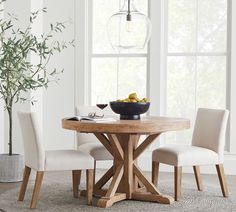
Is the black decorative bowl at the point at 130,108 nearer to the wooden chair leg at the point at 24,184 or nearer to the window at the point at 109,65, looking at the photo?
the wooden chair leg at the point at 24,184

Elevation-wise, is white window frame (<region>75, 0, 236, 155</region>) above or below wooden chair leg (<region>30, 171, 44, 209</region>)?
above

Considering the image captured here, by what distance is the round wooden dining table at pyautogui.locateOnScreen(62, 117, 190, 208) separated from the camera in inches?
166

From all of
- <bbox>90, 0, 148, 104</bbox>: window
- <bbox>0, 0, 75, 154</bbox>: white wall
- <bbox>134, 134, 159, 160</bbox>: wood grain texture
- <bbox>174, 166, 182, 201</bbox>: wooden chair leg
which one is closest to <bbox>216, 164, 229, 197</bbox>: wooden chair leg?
<bbox>174, 166, 182, 201</bbox>: wooden chair leg

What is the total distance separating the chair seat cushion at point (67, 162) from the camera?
426 centimetres

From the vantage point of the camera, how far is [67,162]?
4289 millimetres

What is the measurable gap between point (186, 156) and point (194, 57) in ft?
7.15

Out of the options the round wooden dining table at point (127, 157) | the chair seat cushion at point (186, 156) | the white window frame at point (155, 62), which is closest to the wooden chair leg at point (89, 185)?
the round wooden dining table at point (127, 157)

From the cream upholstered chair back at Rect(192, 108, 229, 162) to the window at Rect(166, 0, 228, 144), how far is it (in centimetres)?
131

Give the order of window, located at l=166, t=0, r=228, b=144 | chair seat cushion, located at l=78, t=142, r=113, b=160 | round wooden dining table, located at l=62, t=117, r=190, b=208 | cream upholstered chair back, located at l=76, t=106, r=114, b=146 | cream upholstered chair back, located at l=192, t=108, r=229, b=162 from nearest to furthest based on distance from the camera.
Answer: round wooden dining table, located at l=62, t=117, r=190, b=208 → cream upholstered chair back, located at l=192, t=108, r=229, b=162 → chair seat cushion, located at l=78, t=142, r=113, b=160 → cream upholstered chair back, located at l=76, t=106, r=114, b=146 → window, located at l=166, t=0, r=228, b=144

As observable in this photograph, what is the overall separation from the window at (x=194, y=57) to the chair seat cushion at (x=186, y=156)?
172 cm

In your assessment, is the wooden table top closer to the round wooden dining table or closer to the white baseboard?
the round wooden dining table

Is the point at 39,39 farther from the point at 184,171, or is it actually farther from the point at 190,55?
the point at 184,171

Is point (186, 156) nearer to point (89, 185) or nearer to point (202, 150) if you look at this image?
point (202, 150)

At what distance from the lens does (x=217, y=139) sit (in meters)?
4.75
